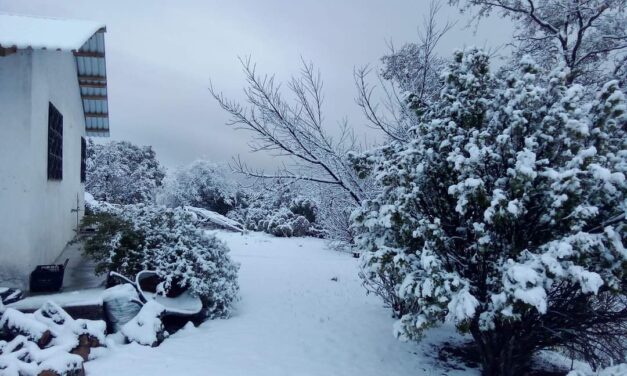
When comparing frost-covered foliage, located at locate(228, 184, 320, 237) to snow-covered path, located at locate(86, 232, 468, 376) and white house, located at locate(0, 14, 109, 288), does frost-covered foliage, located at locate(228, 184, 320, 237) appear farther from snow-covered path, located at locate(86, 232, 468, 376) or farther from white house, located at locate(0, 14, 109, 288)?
white house, located at locate(0, 14, 109, 288)

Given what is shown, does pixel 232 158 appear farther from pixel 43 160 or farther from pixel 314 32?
pixel 314 32

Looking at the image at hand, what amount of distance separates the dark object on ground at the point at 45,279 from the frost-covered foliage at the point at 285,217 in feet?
35.8

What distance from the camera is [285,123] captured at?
606cm

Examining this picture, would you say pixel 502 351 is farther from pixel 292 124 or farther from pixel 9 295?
pixel 9 295

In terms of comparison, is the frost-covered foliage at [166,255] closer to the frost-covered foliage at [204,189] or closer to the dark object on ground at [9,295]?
the dark object on ground at [9,295]

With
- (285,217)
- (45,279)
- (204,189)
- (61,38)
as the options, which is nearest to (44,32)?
(61,38)

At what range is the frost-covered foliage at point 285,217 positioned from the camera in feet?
60.9

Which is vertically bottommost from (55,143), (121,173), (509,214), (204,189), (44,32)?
(509,214)

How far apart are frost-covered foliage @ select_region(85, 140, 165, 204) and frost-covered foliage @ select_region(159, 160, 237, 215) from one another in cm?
197

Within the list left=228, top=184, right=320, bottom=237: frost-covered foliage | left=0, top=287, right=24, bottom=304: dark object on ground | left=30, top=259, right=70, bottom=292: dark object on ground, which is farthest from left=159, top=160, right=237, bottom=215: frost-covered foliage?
left=0, top=287, right=24, bottom=304: dark object on ground

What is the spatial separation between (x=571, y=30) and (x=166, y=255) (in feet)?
29.4

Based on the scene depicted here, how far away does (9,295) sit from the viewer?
5.21 m

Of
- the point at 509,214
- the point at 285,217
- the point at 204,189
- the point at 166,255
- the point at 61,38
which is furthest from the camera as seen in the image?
the point at 204,189

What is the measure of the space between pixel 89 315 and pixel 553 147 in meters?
5.94
